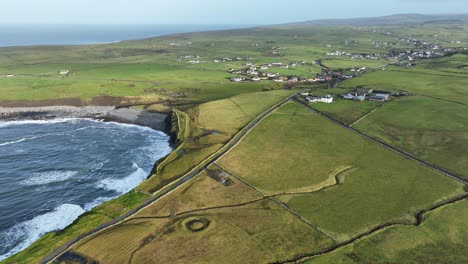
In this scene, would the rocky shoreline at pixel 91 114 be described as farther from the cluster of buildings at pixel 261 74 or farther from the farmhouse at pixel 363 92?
the farmhouse at pixel 363 92

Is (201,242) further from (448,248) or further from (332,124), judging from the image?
(332,124)

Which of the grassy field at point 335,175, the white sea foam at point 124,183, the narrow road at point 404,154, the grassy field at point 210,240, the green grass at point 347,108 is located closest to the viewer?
the grassy field at point 210,240

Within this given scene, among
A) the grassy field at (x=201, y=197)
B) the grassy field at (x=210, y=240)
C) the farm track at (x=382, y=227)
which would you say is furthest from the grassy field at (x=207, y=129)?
the farm track at (x=382, y=227)

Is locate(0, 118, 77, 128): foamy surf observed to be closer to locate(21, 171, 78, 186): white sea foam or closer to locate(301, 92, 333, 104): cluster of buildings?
locate(21, 171, 78, 186): white sea foam

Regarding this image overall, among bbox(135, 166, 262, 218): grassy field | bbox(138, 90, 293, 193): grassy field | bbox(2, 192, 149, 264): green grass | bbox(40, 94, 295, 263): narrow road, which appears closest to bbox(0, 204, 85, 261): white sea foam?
bbox(2, 192, 149, 264): green grass

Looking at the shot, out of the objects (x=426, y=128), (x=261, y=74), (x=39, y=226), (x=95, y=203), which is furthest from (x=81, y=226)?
(x=261, y=74)
